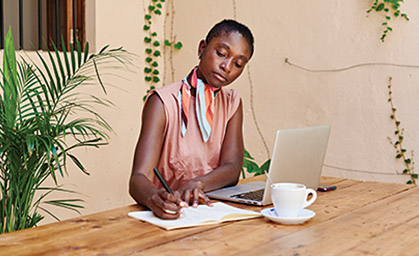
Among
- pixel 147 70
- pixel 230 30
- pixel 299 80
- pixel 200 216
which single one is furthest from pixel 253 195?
pixel 147 70

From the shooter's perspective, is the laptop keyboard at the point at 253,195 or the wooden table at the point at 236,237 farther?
the laptop keyboard at the point at 253,195

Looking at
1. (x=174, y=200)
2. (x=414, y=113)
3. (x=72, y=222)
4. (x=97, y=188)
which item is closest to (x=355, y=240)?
(x=174, y=200)

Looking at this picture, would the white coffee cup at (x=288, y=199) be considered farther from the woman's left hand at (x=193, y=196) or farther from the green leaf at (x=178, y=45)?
the green leaf at (x=178, y=45)

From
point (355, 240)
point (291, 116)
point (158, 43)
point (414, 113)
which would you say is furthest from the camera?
point (158, 43)

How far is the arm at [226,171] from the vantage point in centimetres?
168

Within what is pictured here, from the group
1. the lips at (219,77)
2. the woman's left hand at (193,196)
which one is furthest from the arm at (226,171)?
the lips at (219,77)

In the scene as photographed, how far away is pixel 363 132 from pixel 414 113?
308mm

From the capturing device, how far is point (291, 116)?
3410mm

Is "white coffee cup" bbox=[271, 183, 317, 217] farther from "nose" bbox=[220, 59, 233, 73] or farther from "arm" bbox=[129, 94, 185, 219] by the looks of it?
"nose" bbox=[220, 59, 233, 73]

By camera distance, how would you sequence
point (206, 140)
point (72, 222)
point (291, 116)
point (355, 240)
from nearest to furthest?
point (355, 240) → point (72, 222) → point (206, 140) → point (291, 116)

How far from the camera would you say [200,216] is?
1.45 m

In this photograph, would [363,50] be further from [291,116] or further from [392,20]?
[291,116]

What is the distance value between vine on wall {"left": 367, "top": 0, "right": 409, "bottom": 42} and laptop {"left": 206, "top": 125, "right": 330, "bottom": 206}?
4.88ft

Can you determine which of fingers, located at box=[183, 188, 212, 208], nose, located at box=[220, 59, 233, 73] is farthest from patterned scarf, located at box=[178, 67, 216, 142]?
fingers, located at box=[183, 188, 212, 208]
